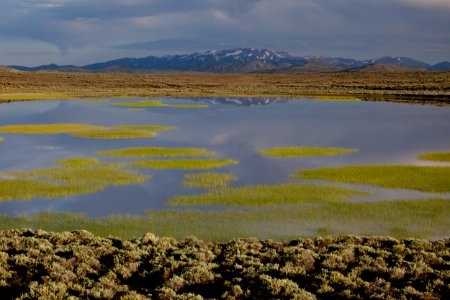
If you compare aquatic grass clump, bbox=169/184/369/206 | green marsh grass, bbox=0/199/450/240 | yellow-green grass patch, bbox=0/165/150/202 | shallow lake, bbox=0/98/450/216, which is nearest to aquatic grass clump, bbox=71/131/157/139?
shallow lake, bbox=0/98/450/216

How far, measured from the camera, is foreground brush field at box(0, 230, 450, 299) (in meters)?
11.1

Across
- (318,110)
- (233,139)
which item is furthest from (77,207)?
(318,110)

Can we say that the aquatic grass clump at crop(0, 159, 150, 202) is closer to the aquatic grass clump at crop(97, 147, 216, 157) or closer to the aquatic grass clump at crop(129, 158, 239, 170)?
the aquatic grass clump at crop(129, 158, 239, 170)

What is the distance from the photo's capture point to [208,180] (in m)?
26.6

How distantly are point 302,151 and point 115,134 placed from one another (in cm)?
1744

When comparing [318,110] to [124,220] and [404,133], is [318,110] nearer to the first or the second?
[404,133]

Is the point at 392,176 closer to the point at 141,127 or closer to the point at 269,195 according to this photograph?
the point at 269,195

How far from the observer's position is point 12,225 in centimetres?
1903

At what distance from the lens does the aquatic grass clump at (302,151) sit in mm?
35131

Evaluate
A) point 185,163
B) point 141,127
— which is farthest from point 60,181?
point 141,127

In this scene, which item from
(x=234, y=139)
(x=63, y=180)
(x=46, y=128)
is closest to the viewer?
(x=63, y=180)

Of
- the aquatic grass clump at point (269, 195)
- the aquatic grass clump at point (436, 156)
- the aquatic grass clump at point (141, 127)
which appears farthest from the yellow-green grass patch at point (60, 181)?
the aquatic grass clump at point (436, 156)

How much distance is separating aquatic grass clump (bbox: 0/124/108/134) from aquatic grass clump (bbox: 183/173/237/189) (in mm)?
23028

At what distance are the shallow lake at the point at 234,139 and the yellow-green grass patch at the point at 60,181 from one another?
1.00m
